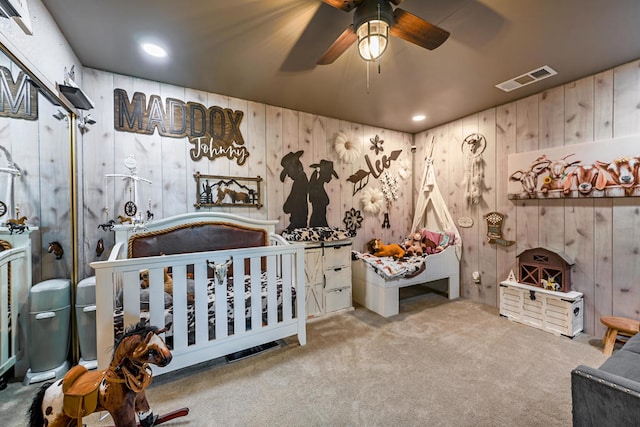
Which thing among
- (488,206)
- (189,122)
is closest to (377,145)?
(488,206)

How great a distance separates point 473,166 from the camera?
327 cm

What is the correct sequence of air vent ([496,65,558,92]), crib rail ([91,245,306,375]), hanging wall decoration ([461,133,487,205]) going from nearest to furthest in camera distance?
crib rail ([91,245,306,375]) < air vent ([496,65,558,92]) < hanging wall decoration ([461,133,487,205])

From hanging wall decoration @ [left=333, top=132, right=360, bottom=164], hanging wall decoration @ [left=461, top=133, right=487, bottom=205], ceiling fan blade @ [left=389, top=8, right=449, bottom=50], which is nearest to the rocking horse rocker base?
ceiling fan blade @ [left=389, top=8, right=449, bottom=50]

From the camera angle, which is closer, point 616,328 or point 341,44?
point 341,44

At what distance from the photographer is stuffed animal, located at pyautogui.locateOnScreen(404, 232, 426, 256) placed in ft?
11.0

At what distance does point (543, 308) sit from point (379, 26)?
9.33 ft

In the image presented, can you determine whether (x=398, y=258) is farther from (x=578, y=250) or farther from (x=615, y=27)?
(x=615, y=27)

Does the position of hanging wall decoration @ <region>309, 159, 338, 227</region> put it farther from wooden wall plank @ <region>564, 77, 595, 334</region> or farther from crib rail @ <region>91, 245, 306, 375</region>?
wooden wall plank @ <region>564, 77, 595, 334</region>

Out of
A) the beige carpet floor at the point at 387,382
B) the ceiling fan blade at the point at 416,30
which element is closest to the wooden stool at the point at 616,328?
the beige carpet floor at the point at 387,382

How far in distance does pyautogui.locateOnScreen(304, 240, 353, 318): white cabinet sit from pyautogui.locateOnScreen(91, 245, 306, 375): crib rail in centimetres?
46

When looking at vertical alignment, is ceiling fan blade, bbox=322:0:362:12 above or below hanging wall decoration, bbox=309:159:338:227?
above

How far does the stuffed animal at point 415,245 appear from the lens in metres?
3.35

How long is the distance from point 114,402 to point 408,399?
60.6 inches

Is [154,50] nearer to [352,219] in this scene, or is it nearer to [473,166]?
[352,219]
